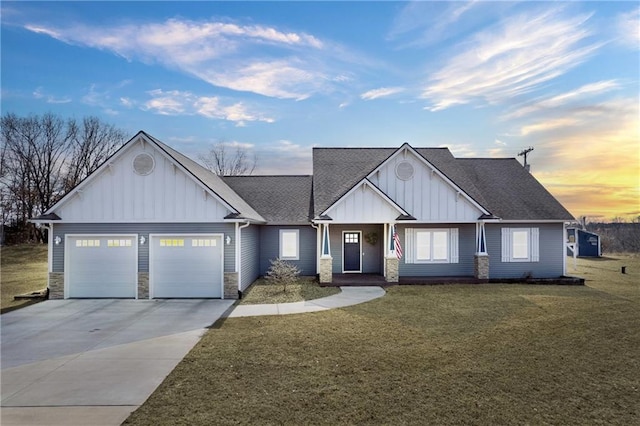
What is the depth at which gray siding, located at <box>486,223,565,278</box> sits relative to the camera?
17531 mm

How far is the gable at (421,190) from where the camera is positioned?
16812mm

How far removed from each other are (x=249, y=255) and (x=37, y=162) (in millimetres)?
34613

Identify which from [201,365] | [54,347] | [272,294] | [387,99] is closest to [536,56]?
[387,99]

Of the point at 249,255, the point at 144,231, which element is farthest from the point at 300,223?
the point at 144,231

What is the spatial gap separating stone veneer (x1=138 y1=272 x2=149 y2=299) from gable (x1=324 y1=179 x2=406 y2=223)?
7649 mm

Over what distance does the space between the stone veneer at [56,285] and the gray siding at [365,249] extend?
11267mm

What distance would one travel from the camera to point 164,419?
475 centimetres

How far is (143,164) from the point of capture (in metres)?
13.4

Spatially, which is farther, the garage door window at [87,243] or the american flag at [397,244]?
the american flag at [397,244]

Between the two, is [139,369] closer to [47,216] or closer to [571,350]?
[571,350]

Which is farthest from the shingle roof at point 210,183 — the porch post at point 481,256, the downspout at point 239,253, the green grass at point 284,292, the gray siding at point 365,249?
the porch post at point 481,256

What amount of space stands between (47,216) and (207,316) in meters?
7.87

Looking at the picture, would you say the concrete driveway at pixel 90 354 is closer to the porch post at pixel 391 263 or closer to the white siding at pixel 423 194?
the porch post at pixel 391 263

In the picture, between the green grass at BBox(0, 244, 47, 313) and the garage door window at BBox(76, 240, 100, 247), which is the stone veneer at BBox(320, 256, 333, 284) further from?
the green grass at BBox(0, 244, 47, 313)
